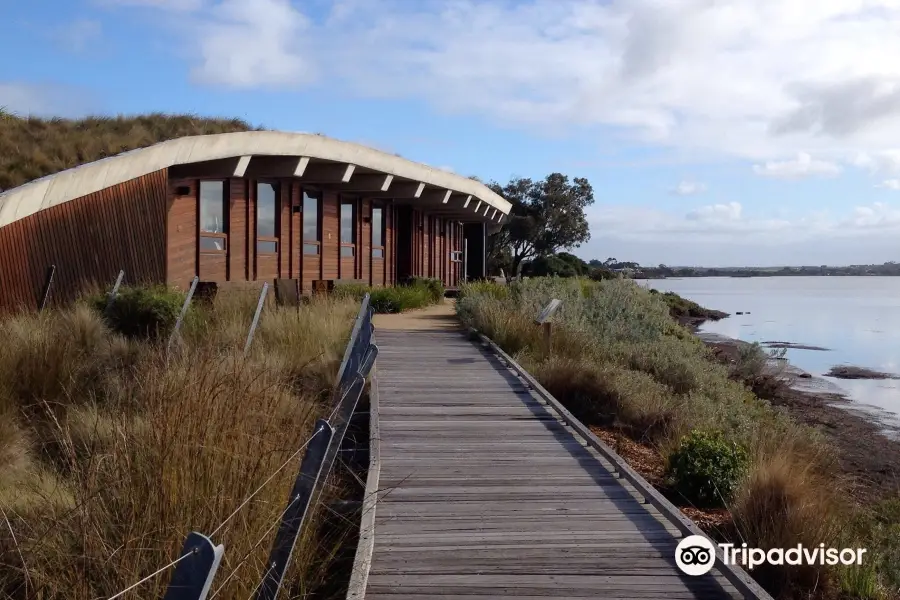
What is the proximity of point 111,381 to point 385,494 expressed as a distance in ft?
11.0

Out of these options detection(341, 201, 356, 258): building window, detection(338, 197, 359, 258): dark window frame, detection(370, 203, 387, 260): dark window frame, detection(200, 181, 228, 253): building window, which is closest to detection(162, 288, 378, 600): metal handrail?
detection(200, 181, 228, 253): building window

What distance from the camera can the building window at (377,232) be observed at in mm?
24125

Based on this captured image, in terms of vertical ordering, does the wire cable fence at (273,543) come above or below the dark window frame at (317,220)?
below

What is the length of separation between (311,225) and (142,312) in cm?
867

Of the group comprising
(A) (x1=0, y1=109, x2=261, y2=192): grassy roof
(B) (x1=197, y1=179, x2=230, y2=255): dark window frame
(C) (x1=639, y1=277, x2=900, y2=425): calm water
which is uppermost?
(A) (x1=0, y1=109, x2=261, y2=192): grassy roof

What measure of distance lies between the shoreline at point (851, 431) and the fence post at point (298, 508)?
27.3ft

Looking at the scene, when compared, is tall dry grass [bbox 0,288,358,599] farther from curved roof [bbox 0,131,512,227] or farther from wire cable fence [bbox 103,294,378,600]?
curved roof [bbox 0,131,512,227]

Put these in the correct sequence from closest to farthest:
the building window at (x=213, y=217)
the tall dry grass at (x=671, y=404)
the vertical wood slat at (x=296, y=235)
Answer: the tall dry grass at (x=671, y=404) < the building window at (x=213, y=217) < the vertical wood slat at (x=296, y=235)

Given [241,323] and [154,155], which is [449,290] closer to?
[154,155]

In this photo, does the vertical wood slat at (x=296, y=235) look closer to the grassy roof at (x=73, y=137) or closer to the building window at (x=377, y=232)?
the grassy roof at (x=73, y=137)

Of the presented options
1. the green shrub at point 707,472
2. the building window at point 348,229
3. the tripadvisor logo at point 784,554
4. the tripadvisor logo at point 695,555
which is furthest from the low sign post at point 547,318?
the building window at point 348,229

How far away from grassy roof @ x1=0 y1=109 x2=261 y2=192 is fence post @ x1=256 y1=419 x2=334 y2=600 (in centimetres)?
1106

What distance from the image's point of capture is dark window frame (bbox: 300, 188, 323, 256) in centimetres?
1997

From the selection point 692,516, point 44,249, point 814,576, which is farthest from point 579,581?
point 44,249
